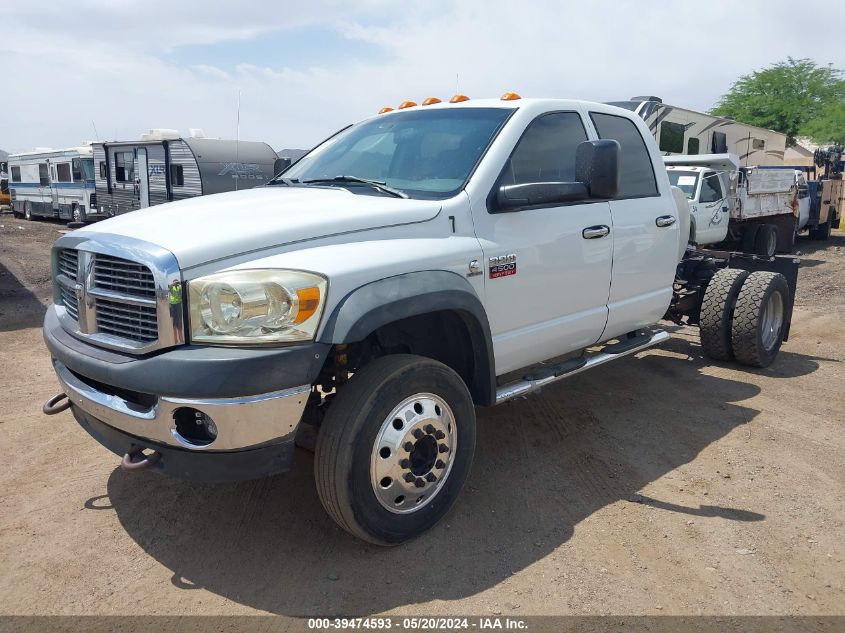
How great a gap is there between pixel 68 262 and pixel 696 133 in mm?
17124

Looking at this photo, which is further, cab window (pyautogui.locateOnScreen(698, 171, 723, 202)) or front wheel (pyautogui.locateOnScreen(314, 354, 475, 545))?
cab window (pyautogui.locateOnScreen(698, 171, 723, 202))

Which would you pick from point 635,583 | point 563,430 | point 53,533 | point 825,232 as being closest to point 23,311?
point 53,533

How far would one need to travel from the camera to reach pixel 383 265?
313 centimetres

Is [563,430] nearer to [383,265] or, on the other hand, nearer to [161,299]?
[383,265]

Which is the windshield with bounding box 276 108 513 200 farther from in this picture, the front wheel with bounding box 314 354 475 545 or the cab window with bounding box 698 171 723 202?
the cab window with bounding box 698 171 723 202

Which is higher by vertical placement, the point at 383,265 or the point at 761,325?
the point at 383,265

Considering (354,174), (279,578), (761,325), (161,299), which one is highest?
(354,174)

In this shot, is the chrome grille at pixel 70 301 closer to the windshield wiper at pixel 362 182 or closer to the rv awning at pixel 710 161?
the windshield wiper at pixel 362 182

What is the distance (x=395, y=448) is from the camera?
3148 mm

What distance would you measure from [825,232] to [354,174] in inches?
749

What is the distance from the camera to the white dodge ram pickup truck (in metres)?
2.81

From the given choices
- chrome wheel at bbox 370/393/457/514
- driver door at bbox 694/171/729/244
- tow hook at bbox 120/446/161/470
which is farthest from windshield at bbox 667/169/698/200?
tow hook at bbox 120/446/161/470

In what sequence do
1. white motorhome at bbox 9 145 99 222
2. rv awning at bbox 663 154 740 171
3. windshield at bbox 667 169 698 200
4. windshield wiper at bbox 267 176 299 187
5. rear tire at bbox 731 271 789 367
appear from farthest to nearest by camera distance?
white motorhome at bbox 9 145 99 222
rv awning at bbox 663 154 740 171
windshield at bbox 667 169 698 200
rear tire at bbox 731 271 789 367
windshield wiper at bbox 267 176 299 187

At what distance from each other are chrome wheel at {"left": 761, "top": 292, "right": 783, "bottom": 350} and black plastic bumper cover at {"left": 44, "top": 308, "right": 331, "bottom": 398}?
498 cm
